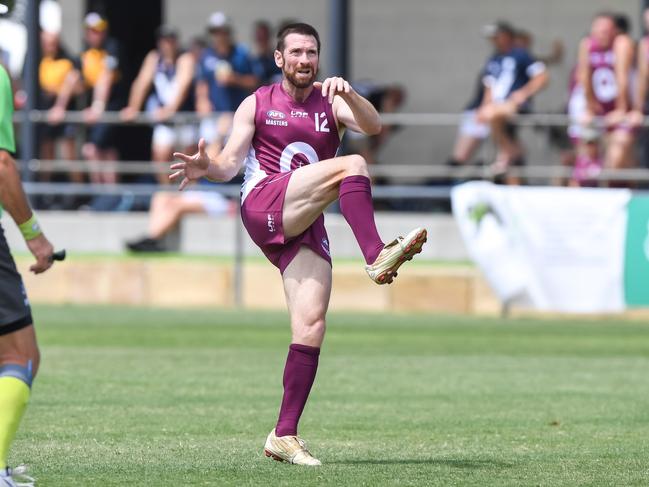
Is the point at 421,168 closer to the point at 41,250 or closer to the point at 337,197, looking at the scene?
the point at 337,197

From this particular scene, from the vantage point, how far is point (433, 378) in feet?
39.9

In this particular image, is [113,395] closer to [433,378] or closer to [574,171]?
[433,378]

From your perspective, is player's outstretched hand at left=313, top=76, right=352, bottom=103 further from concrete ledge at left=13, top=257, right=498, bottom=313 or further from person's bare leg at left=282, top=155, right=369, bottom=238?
concrete ledge at left=13, top=257, right=498, bottom=313

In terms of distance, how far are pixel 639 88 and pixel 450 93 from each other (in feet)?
23.2

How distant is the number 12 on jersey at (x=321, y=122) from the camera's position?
26.5 feet

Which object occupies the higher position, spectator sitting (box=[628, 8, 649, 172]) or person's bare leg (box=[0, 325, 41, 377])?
spectator sitting (box=[628, 8, 649, 172])

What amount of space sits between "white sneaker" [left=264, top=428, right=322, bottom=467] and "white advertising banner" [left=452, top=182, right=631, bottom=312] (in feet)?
34.6

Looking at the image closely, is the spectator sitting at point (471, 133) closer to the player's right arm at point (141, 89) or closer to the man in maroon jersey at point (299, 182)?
the player's right arm at point (141, 89)

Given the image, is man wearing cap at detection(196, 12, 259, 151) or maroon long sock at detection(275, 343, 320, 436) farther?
man wearing cap at detection(196, 12, 259, 151)

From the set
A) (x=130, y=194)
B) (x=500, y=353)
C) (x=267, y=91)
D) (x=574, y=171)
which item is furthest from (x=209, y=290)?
(x=267, y=91)

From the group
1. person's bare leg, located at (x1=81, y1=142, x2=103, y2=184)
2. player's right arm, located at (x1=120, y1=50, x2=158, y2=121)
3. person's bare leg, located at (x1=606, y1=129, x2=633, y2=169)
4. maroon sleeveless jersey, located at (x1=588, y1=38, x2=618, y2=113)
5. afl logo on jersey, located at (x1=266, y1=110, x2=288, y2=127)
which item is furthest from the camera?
person's bare leg, located at (x1=81, y1=142, x2=103, y2=184)

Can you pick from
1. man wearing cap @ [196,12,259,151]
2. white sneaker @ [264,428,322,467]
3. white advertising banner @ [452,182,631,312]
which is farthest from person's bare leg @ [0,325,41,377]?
man wearing cap @ [196,12,259,151]

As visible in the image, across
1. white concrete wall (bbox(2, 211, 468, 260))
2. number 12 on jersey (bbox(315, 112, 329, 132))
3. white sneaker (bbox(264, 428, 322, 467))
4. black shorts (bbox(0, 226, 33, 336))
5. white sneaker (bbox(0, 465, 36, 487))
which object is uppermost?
number 12 on jersey (bbox(315, 112, 329, 132))

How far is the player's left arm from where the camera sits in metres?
7.63
